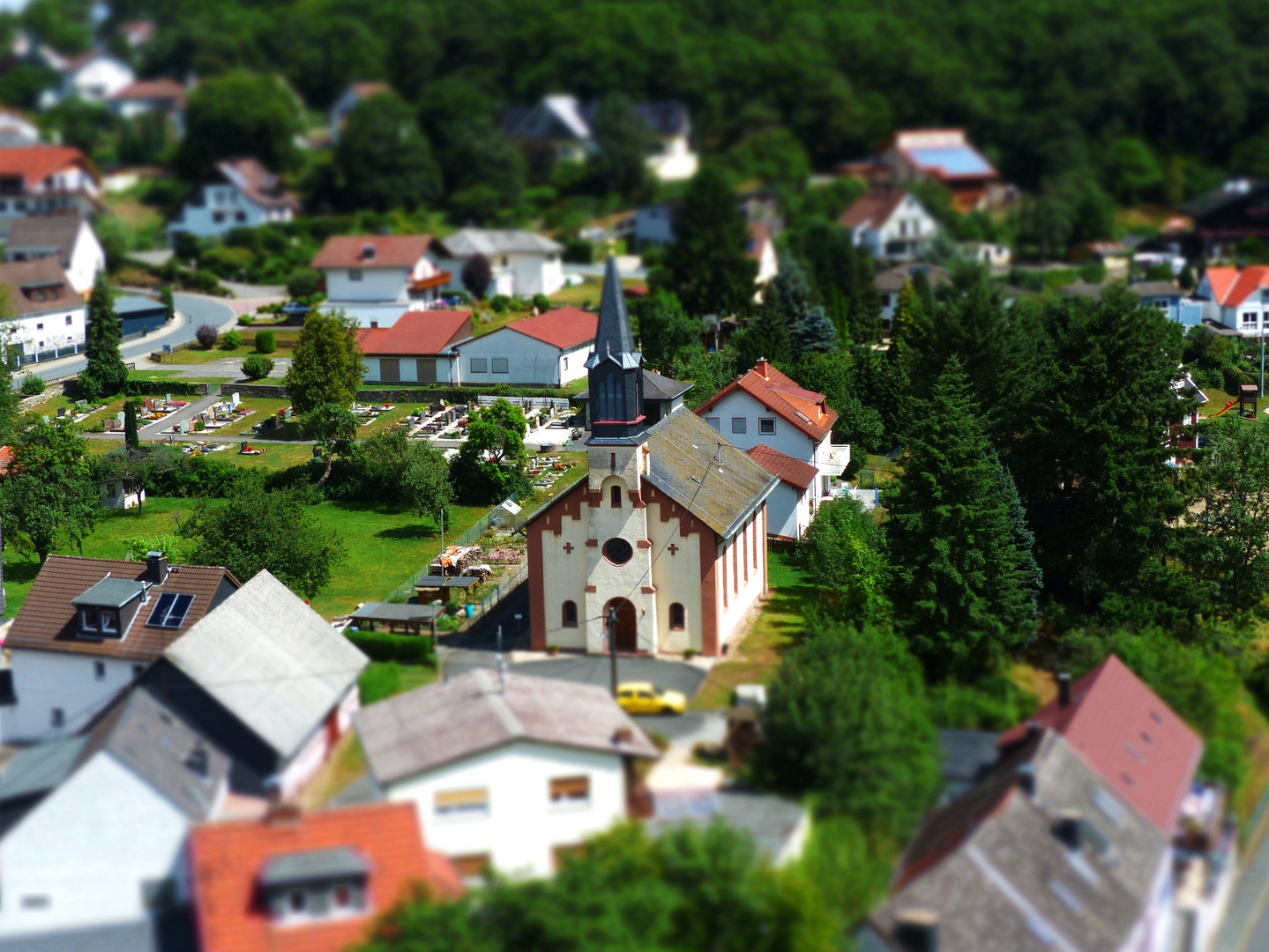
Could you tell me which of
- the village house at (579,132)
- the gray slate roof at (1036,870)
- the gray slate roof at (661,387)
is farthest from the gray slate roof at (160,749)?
the village house at (579,132)

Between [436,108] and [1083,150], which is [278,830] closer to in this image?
[436,108]

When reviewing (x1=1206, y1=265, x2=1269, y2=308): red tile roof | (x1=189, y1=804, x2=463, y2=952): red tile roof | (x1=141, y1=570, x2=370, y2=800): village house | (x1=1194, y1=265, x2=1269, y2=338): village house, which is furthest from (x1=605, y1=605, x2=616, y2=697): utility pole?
(x1=1206, y1=265, x2=1269, y2=308): red tile roof

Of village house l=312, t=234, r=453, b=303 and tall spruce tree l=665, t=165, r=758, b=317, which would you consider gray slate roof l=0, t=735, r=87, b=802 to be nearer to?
village house l=312, t=234, r=453, b=303

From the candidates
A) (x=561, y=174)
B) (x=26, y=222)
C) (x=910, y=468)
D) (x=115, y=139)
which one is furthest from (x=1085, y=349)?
(x=115, y=139)

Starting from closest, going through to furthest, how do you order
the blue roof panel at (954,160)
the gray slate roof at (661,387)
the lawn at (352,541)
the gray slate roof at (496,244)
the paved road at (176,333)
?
the lawn at (352,541)
the gray slate roof at (661,387)
the paved road at (176,333)
the gray slate roof at (496,244)
the blue roof panel at (954,160)

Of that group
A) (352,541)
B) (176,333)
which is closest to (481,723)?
(352,541)

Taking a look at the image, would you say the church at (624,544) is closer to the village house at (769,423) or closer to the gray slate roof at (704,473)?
the gray slate roof at (704,473)
